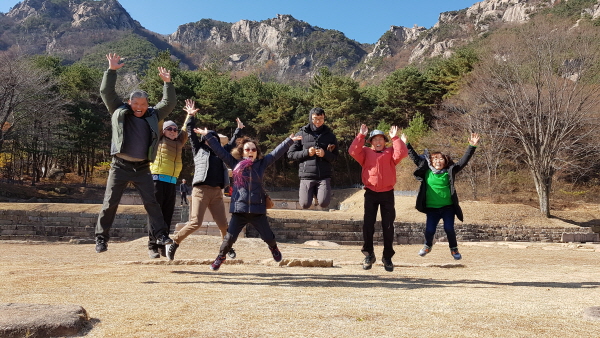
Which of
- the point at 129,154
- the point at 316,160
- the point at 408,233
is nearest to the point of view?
the point at 129,154

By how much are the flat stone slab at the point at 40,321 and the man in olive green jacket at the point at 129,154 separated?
2405 mm

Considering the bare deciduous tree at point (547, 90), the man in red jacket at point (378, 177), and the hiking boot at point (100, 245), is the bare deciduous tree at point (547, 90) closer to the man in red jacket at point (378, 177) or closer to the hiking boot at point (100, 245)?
the man in red jacket at point (378, 177)

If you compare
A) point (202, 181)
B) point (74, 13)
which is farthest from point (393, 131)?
point (74, 13)

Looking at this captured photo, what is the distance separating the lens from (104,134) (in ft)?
128

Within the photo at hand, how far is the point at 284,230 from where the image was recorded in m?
18.0

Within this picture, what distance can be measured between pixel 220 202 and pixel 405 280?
9.29 ft

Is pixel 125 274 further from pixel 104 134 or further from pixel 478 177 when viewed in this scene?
pixel 104 134

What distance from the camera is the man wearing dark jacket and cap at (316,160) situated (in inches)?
243

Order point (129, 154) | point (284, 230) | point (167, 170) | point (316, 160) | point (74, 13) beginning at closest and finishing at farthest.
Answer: point (129, 154)
point (316, 160)
point (167, 170)
point (284, 230)
point (74, 13)

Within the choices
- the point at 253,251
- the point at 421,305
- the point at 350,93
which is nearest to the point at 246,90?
the point at 350,93

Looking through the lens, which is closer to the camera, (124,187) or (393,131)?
(124,187)

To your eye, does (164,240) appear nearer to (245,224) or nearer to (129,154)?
(245,224)

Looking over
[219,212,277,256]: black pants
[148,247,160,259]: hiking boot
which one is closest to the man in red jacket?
[219,212,277,256]: black pants

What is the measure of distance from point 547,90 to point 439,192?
2062 cm
